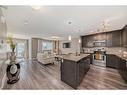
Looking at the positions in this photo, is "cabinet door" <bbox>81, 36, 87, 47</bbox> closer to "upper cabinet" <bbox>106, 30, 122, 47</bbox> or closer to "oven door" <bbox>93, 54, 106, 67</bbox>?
"oven door" <bbox>93, 54, 106, 67</bbox>

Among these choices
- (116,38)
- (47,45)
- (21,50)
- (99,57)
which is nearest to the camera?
(116,38)

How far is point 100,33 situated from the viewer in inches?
243

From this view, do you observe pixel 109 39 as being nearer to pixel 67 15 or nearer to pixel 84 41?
pixel 84 41

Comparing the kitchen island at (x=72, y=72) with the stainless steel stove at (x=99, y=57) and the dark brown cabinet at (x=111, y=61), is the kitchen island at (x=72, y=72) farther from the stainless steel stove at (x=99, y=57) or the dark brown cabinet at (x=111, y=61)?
the stainless steel stove at (x=99, y=57)

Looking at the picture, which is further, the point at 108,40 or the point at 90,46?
the point at 90,46

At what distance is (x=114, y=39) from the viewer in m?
5.47

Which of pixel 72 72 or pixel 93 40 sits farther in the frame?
pixel 93 40

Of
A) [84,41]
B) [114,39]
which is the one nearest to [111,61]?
[114,39]

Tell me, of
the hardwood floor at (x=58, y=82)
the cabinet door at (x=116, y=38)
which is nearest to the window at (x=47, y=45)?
the hardwood floor at (x=58, y=82)

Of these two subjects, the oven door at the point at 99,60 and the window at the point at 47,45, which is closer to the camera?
the oven door at the point at 99,60

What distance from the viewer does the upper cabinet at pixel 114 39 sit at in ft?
17.2
